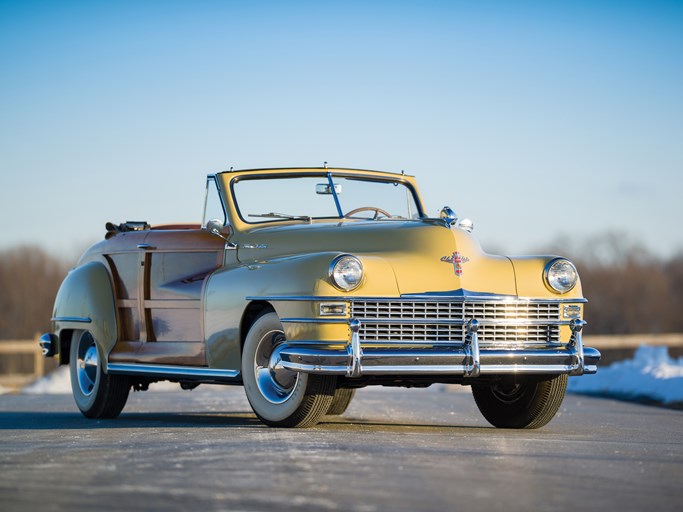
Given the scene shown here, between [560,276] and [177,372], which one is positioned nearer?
[560,276]

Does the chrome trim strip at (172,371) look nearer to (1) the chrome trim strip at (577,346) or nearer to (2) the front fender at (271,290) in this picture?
(2) the front fender at (271,290)

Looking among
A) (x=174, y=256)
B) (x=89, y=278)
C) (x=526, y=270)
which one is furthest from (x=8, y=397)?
(x=526, y=270)

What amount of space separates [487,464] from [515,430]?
9.42 feet

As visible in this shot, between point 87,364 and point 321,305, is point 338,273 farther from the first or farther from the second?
point 87,364

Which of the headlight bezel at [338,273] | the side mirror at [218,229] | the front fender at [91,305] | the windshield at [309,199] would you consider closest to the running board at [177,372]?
the front fender at [91,305]

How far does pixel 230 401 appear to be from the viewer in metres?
14.7

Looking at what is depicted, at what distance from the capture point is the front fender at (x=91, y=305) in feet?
36.0

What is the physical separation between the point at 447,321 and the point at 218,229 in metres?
2.37

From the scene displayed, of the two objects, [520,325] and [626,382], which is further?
[626,382]

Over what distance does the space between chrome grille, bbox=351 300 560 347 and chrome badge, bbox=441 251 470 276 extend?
255 millimetres

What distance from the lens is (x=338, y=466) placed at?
6.47 meters

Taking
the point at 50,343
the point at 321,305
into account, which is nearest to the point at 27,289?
the point at 50,343

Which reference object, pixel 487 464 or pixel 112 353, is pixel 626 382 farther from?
pixel 487 464

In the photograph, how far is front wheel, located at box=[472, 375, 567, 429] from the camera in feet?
31.1
